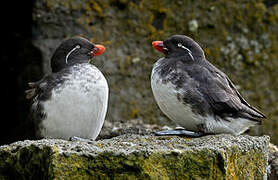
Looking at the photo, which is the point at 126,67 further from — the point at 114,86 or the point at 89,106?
the point at 89,106

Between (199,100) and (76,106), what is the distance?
118 cm

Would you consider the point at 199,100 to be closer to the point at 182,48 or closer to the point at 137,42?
the point at 182,48

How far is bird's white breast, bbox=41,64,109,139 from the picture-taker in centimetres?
529

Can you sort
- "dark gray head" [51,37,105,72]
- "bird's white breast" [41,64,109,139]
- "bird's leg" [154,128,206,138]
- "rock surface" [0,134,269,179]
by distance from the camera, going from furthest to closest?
1. "dark gray head" [51,37,105,72]
2. "bird's white breast" [41,64,109,139]
3. "bird's leg" [154,128,206,138]
4. "rock surface" [0,134,269,179]

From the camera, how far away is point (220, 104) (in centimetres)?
496

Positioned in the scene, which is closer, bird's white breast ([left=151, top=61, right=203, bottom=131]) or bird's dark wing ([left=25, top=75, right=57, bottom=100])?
bird's white breast ([left=151, top=61, right=203, bottom=131])

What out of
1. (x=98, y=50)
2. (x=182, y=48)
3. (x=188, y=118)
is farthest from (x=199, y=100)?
(x=98, y=50)

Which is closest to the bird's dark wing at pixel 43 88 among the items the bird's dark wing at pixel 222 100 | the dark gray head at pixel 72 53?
the dark gray head at pixel 72 53

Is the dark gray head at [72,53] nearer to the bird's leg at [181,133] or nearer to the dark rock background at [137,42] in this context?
the bird's leg at [181,133]

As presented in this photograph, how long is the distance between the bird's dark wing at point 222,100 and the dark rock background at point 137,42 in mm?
2855

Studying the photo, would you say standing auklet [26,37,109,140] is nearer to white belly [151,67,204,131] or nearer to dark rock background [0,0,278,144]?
white belly [151,67,204,131]

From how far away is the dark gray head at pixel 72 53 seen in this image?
5746mm

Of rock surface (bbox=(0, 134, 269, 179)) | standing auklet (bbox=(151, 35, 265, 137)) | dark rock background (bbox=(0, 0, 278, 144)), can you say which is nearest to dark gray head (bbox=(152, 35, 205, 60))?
standing auklet (bbox=(151, 35, 265, 137))

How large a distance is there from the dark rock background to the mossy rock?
0.5 inches
